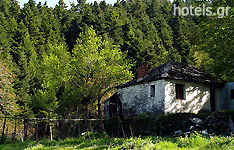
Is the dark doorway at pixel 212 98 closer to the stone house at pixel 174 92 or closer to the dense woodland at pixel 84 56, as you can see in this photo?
the stone house at pixel 174 92

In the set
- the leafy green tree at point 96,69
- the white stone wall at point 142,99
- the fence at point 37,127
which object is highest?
the leafy green tree at point 96,69

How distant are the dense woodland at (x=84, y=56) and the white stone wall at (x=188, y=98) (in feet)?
7.45

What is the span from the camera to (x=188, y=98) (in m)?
21.3

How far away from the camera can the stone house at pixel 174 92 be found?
2036cm

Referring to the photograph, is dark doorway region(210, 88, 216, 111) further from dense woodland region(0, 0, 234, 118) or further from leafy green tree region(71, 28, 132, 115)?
leafy green tree region(71, 28, 132, 115)

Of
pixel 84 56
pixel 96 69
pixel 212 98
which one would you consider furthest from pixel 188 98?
pixel 84 56

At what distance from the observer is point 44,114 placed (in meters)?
37.3

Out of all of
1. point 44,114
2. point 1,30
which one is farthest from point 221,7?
point 1,30

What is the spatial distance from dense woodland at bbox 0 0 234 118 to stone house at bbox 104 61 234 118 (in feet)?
5.43

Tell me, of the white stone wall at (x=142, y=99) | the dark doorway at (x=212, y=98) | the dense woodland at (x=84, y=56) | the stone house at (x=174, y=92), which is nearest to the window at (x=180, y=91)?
the stone house at (x=174, y=92)

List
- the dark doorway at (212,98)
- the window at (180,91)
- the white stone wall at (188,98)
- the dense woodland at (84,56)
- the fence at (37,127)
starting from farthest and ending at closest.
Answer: the dark doorway at (212,98), the window at (180,91), the white stone wall at (188,98), the dense woodland at (84,56), the fence at (37,127)

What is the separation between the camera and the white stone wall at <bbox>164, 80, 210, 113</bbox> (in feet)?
66.4

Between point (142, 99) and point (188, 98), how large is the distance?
4.13 m

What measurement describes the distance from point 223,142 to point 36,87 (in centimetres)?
3892
